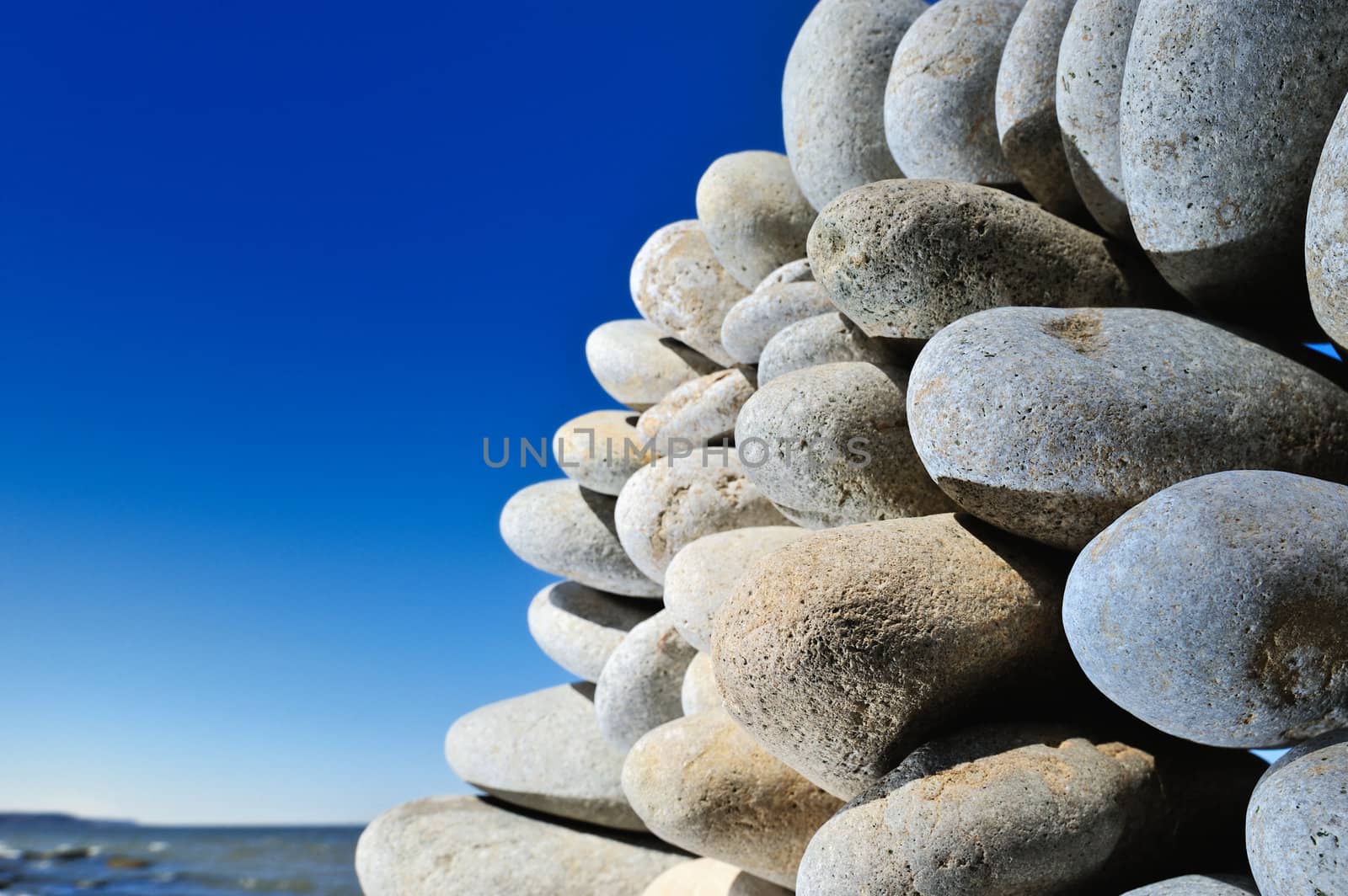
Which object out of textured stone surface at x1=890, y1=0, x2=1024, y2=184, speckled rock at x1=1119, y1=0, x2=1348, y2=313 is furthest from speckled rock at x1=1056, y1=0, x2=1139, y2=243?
textured stone surface at x1=890, y1=0, x2=1024, y2=184

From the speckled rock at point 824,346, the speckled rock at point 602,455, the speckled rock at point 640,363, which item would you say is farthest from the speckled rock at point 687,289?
the speckled rock at point 824,346

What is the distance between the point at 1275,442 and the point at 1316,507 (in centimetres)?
27

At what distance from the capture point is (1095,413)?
4.68ft

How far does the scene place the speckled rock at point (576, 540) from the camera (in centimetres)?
286

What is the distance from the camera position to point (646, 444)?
2.69 meters

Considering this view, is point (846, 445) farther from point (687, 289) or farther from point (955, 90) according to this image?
point (687, 289)

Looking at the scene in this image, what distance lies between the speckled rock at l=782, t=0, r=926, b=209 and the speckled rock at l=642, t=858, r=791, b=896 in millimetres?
1479

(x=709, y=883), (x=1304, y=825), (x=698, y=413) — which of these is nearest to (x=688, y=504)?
A: (x=698, y=413)

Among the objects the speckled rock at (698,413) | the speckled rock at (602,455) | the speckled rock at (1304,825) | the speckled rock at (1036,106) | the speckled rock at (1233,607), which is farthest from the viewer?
the speckled rock at (602,455)

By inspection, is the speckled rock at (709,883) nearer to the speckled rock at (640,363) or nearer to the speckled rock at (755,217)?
the speckled rock at (640,363)

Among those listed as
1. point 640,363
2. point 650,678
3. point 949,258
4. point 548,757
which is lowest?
point 548,757

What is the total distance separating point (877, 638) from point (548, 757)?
1663mm

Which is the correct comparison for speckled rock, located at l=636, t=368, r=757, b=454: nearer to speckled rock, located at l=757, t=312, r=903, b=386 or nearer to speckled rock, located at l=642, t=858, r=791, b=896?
speckled rock, located at l=757, t=312, r=903, b=386

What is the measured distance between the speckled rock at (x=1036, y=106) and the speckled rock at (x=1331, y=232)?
557mm
